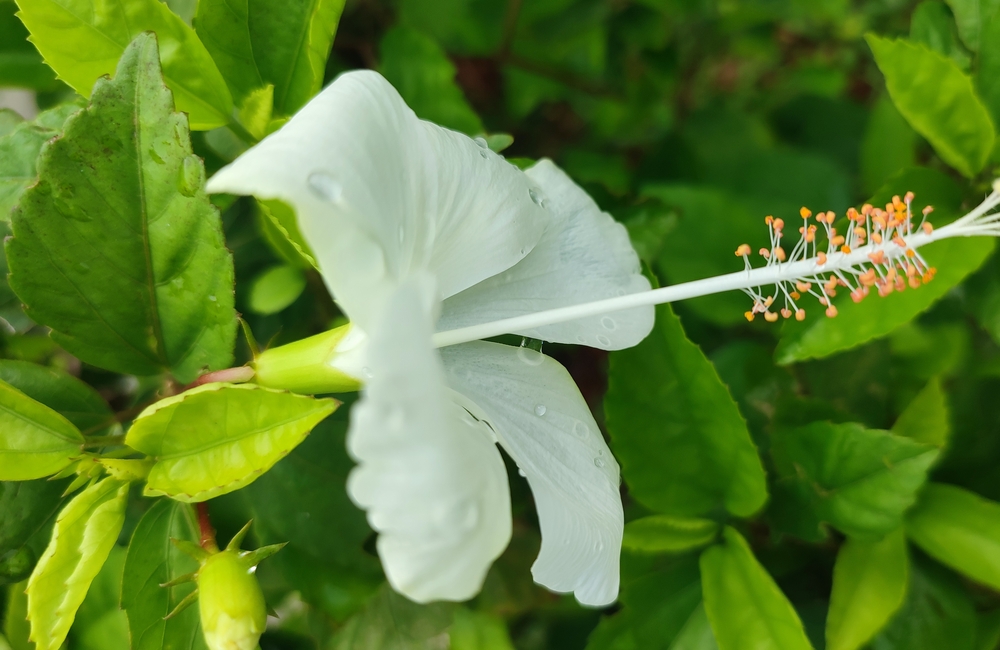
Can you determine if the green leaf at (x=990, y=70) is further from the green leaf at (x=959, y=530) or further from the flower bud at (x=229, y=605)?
the flower bud at (x=229, y=605)

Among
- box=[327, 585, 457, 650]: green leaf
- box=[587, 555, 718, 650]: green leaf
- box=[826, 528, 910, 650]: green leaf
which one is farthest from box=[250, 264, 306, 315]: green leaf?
box=[826, 528, 910, 650]: green leaf

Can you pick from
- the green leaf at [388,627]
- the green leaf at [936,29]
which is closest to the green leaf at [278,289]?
the green leaf at [388,627]

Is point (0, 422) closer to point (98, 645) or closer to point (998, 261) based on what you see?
point (98, 645)

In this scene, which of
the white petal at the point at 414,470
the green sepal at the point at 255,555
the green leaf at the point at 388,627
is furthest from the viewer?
the green leaf at the point at 388,627

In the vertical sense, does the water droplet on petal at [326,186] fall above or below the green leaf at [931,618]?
above

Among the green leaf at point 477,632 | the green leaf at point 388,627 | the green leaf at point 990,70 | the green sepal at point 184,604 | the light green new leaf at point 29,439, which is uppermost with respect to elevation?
the green leaf at point 990,70

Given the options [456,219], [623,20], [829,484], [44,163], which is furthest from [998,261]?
[44,163]
